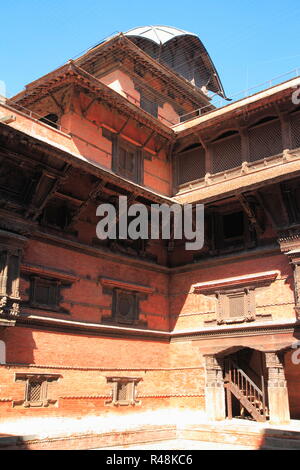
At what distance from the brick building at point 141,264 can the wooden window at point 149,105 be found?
123 inches

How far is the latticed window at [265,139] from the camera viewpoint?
1376cm

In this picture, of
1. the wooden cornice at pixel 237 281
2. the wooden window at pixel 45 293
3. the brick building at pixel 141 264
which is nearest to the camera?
the brick building at pixel 141 264

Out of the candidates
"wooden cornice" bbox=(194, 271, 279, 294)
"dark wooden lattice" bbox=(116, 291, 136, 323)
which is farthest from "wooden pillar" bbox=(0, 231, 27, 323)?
"wooden cornice" bbox=(194, 271, 279, 294)

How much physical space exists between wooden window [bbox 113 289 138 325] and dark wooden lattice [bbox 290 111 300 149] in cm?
637

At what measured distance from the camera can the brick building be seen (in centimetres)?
1121

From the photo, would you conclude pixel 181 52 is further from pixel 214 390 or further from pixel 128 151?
pixel 214 390

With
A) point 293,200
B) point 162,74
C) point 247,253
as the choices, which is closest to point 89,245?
point 247,253

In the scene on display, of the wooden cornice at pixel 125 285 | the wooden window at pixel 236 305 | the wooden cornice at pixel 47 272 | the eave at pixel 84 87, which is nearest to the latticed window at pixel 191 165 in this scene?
the eave at pixel 84 87

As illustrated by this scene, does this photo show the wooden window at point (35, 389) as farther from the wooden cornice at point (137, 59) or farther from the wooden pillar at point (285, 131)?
the wooden cornice at point (137, 59)

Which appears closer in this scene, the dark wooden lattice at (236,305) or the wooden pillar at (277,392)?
the wooden pillar at (277,392)

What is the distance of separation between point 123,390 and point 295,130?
870 cm

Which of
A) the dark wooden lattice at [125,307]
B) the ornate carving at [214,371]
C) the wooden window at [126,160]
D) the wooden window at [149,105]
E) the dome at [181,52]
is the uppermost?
the dome at [181,52]

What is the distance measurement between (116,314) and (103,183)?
12.6 ft

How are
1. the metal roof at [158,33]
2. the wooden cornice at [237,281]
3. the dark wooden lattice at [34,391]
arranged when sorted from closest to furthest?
the dark wooden lattice at [34,391] < the wooden cornice at [237,281] < the metal roof at [158,33]
